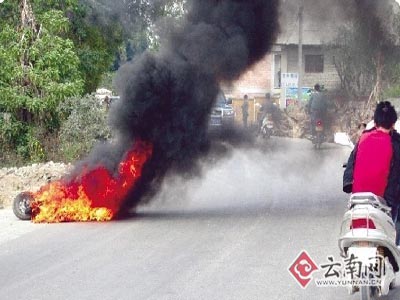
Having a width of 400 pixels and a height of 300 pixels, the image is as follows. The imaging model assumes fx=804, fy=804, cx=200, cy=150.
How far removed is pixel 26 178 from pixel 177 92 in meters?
4.95

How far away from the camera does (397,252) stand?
6.64 metres

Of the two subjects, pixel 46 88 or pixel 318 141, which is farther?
pixel 46 88

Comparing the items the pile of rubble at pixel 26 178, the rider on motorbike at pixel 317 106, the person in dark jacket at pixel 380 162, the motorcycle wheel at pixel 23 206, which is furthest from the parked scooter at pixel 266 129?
the person in dark jacket at pixel 380 162

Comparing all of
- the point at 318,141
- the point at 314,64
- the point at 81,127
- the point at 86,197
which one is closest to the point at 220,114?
the point at 86,197

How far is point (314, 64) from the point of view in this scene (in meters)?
22.8

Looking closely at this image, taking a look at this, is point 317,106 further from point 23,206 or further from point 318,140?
point 23,206

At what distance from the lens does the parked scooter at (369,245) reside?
6410mm

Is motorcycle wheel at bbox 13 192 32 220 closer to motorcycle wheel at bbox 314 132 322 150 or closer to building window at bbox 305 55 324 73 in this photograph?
motorcycle wheel at bbox 314 132 322 150

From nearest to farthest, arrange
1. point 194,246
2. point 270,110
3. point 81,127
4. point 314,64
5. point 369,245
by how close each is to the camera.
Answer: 1. point 369,245
2. point 194,246
3. point 81,127
4. point 270,110
5. point 314,64

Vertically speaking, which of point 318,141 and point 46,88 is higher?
point 46,88

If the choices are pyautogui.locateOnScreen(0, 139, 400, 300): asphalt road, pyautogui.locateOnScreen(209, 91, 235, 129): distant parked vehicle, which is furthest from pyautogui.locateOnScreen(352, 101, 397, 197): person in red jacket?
pyautogui.locateOnScreen(209, 91, 235, 129): distant parked vehicle

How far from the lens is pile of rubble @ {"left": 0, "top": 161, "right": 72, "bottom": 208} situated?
608 inches

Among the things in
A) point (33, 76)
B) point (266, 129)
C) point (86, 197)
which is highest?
point (33, 76)

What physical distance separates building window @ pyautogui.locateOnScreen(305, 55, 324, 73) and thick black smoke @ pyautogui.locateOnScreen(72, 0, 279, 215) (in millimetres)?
7812
